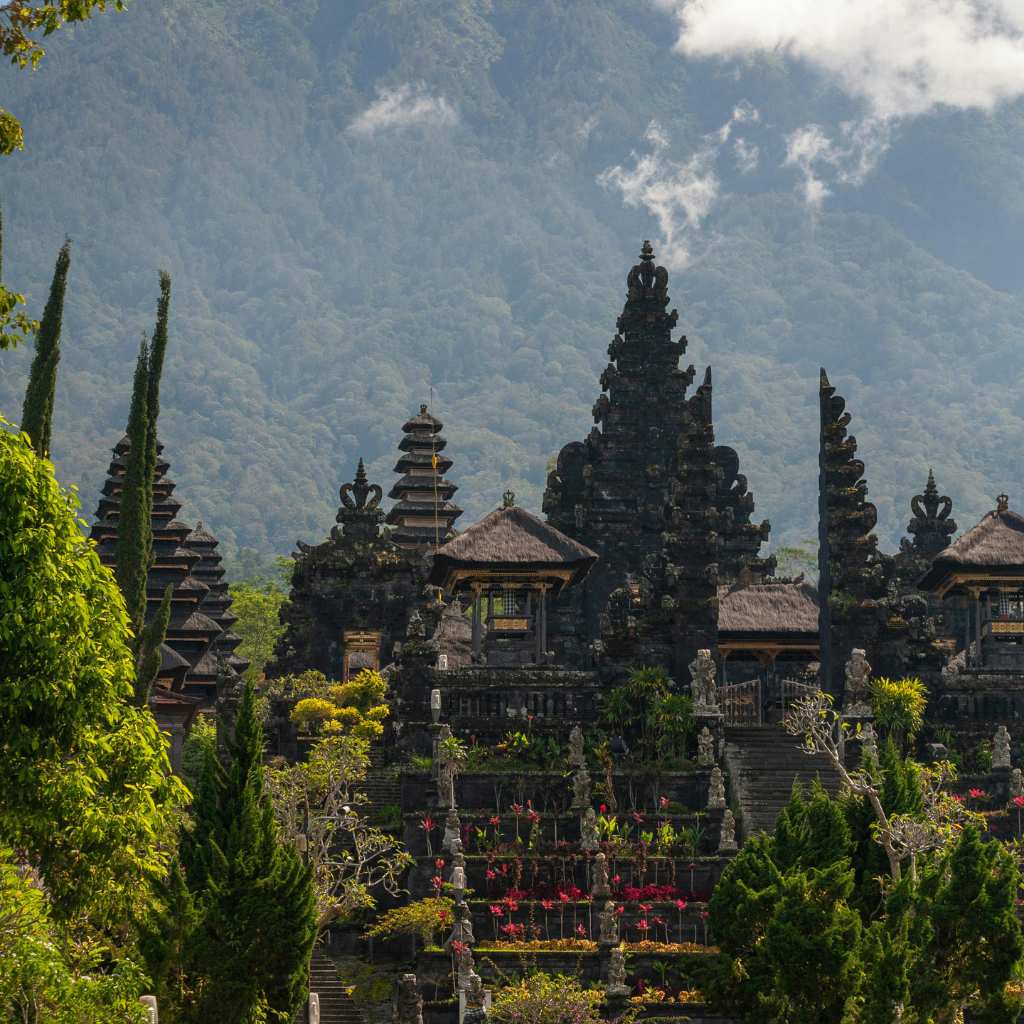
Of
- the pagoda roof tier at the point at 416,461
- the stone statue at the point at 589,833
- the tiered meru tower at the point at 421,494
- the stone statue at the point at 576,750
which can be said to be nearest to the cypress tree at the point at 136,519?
the stone statue at the point at 589,833

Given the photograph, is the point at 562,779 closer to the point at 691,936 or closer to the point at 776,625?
the point at 691,936

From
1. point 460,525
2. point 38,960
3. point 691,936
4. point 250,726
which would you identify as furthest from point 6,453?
point 460,525

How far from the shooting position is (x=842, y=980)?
100 feet

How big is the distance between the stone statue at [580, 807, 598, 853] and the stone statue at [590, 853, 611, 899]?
114cm

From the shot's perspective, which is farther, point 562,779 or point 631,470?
point 631,470

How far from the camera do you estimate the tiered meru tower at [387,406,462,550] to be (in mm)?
72500

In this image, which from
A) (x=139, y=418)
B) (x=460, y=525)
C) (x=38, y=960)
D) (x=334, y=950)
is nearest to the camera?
(x=38, y=960)

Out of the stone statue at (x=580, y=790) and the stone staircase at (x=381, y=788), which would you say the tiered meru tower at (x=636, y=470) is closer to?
the stone staircase at (x=381, y=788)

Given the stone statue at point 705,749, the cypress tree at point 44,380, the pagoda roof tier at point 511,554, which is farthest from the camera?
the pagoda roof tier at point 511,554

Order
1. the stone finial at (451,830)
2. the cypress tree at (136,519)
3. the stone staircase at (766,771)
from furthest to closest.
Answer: the stone staircase at (766,771), the stone finial at (451,830), the cypress tree at (136,519)

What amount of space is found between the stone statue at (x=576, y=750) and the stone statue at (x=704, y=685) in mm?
2996

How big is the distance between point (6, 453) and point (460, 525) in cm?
17604

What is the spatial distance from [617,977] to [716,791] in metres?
7.88

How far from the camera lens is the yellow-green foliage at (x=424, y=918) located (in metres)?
37.9
